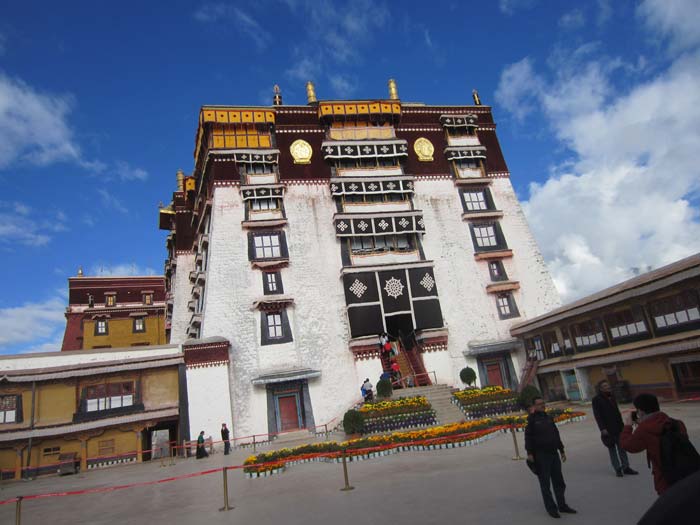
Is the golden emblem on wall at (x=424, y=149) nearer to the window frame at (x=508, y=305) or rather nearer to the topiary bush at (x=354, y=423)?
the window frame at (x=508, y=305)

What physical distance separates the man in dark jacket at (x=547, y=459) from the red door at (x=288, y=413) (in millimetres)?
20227

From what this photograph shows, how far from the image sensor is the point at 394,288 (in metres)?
28.7

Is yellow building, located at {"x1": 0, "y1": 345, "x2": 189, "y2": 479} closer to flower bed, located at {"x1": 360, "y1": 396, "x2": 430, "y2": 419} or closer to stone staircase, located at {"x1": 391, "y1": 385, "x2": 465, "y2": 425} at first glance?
flower bed, located at {"x1": 360, "y1": 396, "x2": 430, "y2": 419}

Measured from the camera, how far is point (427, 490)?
29.1 feet

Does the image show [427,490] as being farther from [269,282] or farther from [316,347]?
[269,282]

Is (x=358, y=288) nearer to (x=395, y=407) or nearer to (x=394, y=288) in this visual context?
(x=394, y=288)

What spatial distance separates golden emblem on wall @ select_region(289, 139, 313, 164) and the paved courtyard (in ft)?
71.4

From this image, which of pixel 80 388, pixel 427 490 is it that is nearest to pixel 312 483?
pixel 427 490

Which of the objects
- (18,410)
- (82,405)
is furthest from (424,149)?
(18,410)

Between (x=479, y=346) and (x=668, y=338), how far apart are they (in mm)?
11492

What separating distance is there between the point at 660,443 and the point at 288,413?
23.0 meters

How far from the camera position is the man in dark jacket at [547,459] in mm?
6582

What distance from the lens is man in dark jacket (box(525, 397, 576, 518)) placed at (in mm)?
6582

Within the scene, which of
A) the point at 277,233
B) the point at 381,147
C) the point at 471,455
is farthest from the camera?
the point at 381,147
